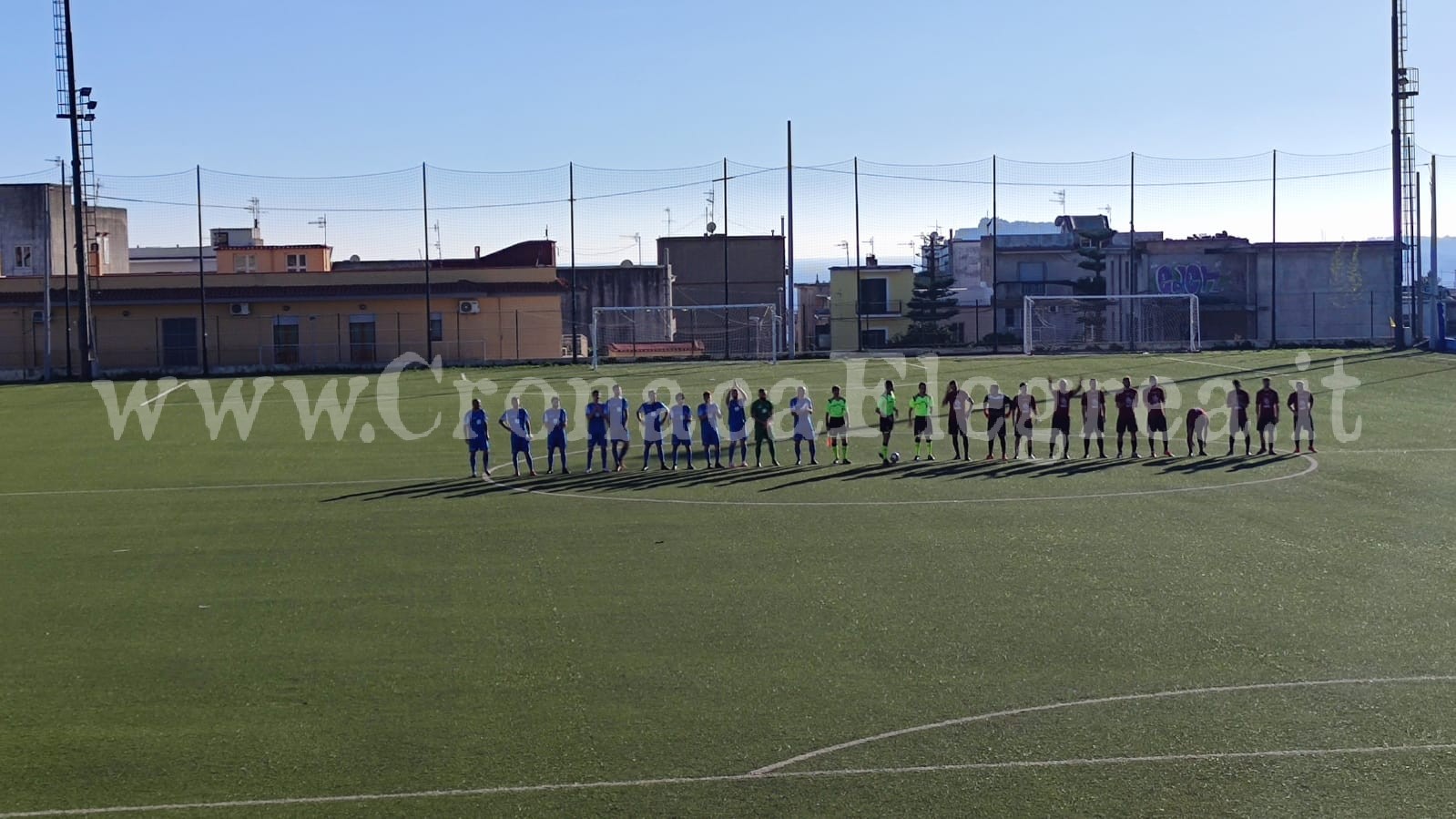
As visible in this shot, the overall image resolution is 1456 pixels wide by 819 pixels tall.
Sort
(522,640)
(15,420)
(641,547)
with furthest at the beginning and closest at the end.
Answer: (15,420) → (641,547) → (522,640)

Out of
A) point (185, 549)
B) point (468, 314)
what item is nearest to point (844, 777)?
point (185, 549)

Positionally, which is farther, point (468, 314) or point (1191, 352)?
point (468, 314)

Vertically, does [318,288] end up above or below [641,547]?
above

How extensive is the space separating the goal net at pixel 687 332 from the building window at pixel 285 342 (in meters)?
11.7

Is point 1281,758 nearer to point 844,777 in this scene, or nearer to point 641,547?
point 844,777

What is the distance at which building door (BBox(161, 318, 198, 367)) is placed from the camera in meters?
54.9

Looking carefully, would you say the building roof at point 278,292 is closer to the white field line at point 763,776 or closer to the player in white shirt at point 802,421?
the player in white shirt at point 802,421

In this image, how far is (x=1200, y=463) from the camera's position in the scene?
25094 millimetres

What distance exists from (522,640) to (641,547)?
4.78 meters

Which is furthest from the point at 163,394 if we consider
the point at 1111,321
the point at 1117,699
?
the point at 1111,321

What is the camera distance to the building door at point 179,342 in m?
54.9

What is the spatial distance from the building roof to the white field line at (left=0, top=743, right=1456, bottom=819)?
46801 millimetres

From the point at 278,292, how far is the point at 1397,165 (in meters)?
39.4

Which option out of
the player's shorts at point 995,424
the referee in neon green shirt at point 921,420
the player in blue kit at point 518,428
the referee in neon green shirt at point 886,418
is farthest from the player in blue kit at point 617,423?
the player's shorts at point 995,424
